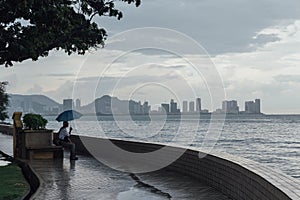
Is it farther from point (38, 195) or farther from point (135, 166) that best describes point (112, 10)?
point (38, 195)

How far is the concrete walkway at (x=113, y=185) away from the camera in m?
11.1

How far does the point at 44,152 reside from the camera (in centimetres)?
1956

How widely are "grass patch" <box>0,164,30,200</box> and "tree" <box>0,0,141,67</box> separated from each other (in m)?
3.37

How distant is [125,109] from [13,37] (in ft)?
21.7

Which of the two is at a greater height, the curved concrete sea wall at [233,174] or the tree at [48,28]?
the tree at [48,28]

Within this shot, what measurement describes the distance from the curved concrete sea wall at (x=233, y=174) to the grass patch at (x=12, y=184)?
3.73 metres

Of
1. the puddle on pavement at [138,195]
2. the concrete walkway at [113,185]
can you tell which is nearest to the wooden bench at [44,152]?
the concrete walkway at [113,185]

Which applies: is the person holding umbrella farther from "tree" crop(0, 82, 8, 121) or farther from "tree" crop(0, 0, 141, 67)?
"tree" crop(0, 82, 8, 121)

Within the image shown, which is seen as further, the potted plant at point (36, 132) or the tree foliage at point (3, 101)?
the tree foliage at point (3, 101)

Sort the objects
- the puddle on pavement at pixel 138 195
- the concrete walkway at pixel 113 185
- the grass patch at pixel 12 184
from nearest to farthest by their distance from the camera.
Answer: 1. the puddle on pavement at pixel 138 195
2. the concrete walkway at pixel 113 185
3. the grass patch at pixel 12 184

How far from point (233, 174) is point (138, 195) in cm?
204

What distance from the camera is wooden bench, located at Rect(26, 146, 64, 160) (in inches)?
754

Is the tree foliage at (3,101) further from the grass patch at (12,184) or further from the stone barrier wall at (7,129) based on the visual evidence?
the grass patch at (12,184)

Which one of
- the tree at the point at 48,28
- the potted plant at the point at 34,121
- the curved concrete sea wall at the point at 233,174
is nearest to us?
the curved concrete sea wall at the point at 233,174
